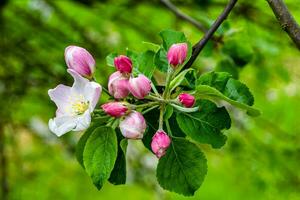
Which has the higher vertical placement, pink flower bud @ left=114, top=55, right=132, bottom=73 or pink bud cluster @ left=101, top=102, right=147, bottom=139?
pink flower bud @ left=114, top=55, right=132, bottom=73

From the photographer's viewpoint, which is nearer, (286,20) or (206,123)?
(286,20)

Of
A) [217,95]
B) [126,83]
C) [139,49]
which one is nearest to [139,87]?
[126,83]

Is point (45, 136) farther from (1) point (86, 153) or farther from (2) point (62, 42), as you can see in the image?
(1) point (86, 153)

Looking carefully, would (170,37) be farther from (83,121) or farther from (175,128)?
(83,121)

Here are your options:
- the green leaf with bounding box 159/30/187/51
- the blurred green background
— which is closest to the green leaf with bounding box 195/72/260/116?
the green leaf with bounding box 159/30/187/51

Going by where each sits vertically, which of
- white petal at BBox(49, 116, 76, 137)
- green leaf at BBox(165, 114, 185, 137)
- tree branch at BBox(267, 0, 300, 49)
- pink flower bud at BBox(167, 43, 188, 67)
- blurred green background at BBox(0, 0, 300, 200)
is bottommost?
blurred green background at BBox(0, 0, 300, 200)

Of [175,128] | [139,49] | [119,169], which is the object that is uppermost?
[175,128]

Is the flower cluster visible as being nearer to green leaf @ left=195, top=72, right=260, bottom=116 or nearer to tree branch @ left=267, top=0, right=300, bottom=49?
green leaf @ left=195, top=72, right=260, bottom=116
